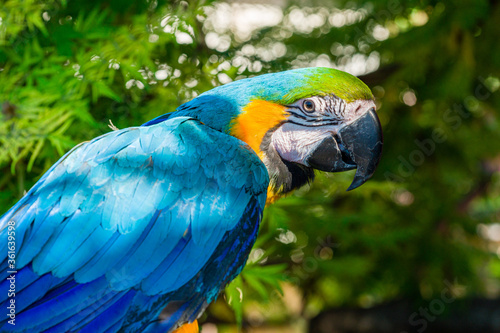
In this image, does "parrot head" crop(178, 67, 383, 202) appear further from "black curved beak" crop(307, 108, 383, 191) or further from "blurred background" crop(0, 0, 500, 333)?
"blurred background" crop(0, 0, 500, 333)

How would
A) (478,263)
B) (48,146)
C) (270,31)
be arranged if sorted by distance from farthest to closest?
(478,263) → (270,31) → (48,146)

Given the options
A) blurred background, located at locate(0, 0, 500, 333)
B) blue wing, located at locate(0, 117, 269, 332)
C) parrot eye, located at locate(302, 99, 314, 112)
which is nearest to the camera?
blue wing, located at locate(0, 117, 269, 332)

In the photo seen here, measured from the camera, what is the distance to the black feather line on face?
3.57 feet

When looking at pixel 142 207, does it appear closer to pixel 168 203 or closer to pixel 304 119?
pixel 168 203

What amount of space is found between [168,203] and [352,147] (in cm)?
46

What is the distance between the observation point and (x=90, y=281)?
0.91 meters

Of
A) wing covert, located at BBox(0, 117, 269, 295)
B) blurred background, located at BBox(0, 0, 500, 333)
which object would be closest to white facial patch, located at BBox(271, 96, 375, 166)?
wing covert, located at BBox(0, 117, 269, 295)

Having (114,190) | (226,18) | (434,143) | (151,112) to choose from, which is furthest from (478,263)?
(114,190)

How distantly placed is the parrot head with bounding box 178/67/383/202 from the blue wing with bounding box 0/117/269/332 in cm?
7

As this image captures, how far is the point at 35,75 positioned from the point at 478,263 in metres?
2.54

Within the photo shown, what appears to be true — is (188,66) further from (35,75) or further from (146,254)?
(146,254)

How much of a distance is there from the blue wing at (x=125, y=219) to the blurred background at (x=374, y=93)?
36 cm

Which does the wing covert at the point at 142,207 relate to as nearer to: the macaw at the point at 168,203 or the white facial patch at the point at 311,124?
the macaw at the point at 168,203

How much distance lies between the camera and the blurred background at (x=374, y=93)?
1361 mm
